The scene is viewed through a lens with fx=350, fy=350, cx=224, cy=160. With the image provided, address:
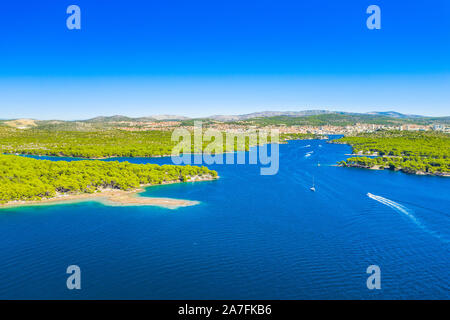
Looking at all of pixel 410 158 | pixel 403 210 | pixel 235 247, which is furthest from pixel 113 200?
pixel 410 158

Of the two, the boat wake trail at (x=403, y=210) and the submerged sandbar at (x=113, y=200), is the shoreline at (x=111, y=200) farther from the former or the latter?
the boat wake trail at (x=403, y=210)

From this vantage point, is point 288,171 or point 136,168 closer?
point 136,168

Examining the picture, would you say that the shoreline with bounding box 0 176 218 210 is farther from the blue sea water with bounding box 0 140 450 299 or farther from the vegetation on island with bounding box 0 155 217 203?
the blue sea water with bounding box 0 140 450 299

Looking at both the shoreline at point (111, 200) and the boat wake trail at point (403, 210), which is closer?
the boat wake trail at point (403, 210)

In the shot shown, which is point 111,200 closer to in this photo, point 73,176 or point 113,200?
point 113,200

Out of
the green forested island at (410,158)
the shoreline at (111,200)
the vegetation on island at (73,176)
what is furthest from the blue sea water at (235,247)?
the green forested island at (410,158)

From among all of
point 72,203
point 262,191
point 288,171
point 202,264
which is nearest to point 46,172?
point 72,203

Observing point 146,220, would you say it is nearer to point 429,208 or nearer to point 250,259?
point 250,259
